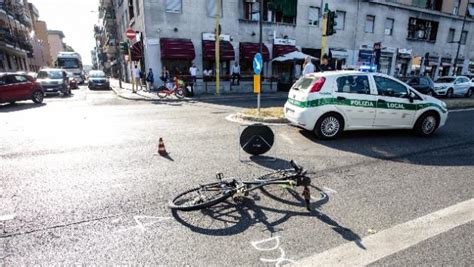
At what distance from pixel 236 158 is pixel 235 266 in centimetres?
319

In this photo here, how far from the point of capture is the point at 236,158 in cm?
580

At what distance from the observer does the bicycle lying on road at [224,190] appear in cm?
367

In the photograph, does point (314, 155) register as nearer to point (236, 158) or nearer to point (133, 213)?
point (236, 158)

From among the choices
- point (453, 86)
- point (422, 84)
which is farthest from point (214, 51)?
point (453, 86)

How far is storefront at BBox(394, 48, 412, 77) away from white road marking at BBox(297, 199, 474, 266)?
3266 cm

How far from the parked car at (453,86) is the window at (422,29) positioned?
1415cm

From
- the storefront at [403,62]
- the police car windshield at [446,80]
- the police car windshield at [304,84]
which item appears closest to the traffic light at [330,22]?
the police car windshield at [304,84]

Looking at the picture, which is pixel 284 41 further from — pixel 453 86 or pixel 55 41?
pixel 55 41

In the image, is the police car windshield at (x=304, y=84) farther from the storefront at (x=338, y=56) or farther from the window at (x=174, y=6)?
the storefront at (x=338, y=56)

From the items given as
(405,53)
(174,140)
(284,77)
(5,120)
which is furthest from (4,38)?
(405,53)

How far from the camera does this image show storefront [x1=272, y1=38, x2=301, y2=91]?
77.5 ft

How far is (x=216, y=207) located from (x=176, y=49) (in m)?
18.4

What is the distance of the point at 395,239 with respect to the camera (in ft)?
10.4

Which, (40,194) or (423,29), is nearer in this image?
(40,194)
